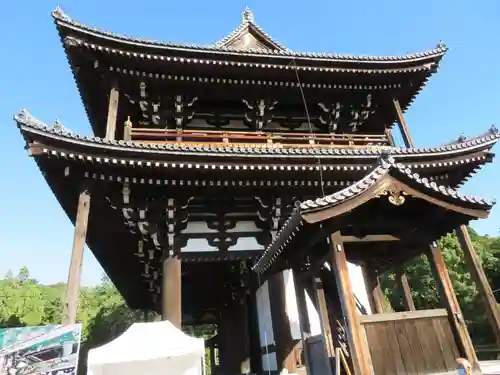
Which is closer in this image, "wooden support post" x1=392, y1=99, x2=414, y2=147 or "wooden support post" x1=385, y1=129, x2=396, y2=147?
"wooden support post" x1=385, y1=129, x2=396, y2=147

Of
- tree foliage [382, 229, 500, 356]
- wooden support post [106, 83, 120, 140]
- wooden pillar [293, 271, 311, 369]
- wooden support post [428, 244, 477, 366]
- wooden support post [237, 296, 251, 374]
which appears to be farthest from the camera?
tree foliage [382, 229, 500, 356]

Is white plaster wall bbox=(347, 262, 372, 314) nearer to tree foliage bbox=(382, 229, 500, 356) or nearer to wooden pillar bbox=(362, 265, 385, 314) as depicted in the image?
wooden pillar bbox=(362, 265, 385, 314)

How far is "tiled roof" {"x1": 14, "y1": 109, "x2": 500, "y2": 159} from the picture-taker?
7.91 metres

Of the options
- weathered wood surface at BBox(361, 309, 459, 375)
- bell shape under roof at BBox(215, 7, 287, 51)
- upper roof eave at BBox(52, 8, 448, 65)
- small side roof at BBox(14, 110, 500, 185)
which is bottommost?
weathered wood surface at BBox(361, 309, 459, 375)

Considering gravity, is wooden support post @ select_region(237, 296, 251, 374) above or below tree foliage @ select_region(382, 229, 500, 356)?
below

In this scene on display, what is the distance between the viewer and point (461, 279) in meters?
27.8

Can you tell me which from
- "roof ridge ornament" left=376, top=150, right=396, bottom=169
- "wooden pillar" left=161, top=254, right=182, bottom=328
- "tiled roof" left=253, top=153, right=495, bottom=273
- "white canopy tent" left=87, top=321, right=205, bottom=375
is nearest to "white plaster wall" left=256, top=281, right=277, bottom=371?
"wooden pillar" left=161, top=254, right=182, bottom=328

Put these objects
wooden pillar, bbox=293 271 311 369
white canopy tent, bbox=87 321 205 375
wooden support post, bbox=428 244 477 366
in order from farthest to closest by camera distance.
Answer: wooden pillar, bbox=293 271 311 369 → white canopy tent, bbox=87 321 205 375 → wooden support post, bbox=428 244 477 366

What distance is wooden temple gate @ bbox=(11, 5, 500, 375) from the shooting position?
610 cm

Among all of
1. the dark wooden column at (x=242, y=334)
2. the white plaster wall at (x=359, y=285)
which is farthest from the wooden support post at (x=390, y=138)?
the dark wooden column at (x=242, y=334)

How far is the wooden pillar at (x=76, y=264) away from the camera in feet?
24.1

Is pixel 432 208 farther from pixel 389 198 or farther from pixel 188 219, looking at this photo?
pixel 188 219

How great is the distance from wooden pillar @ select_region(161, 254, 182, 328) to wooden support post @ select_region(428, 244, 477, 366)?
5782mm

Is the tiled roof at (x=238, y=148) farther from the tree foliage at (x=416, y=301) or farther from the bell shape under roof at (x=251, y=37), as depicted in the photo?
the tree foliage at (x=416, y=301)
